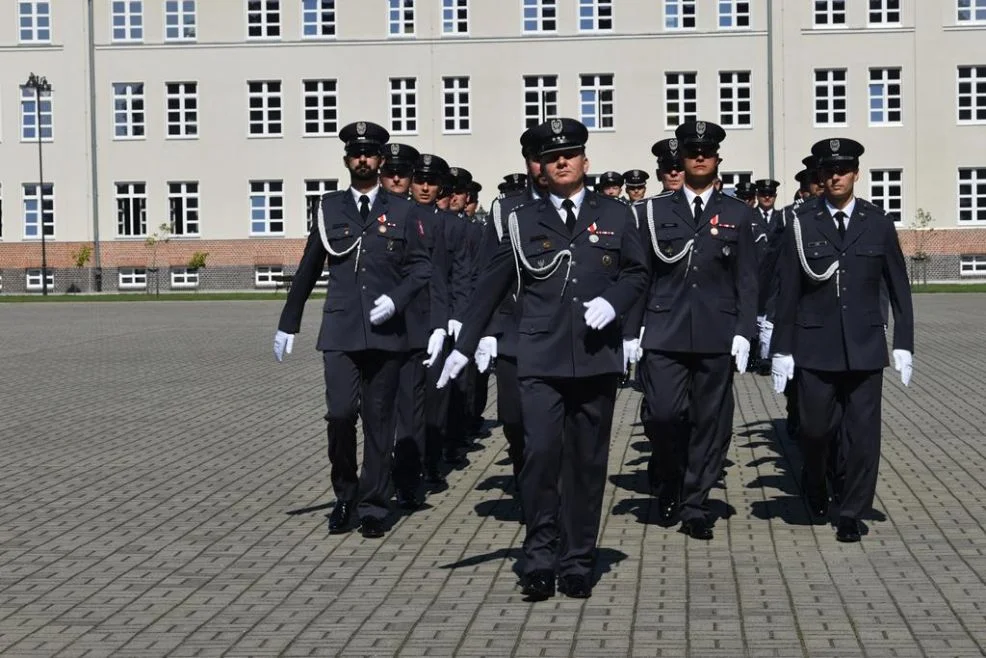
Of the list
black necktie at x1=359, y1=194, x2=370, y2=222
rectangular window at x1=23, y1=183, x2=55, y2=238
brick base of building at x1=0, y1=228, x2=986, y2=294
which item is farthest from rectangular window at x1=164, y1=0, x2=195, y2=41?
black necktie at x1=359, y1=194, x2=370, y2=222

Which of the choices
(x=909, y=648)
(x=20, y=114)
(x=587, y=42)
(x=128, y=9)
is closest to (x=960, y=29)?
(x=587, y=42)

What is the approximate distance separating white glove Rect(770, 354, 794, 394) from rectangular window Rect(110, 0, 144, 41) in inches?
2269

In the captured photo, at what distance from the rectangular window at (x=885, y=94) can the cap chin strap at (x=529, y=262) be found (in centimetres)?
5625

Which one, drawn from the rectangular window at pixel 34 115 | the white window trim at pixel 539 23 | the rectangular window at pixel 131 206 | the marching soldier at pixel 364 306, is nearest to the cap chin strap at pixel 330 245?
the marching soldier at pixel 364 306

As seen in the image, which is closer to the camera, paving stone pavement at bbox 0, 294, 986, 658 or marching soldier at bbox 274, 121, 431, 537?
paving stone pavement at bbox 0, 294, 986, 658

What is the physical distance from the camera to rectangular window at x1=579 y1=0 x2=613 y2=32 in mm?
62000

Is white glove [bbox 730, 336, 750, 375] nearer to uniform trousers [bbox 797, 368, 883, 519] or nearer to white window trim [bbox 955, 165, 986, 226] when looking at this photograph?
uniform trousers [bbox 797, 368, 883, 519]

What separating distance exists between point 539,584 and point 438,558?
3.78 feet

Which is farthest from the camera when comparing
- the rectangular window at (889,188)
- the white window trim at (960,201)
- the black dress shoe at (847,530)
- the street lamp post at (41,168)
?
the rectangular window at (889,188)

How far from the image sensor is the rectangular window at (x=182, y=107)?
6359cm

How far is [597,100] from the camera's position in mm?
62156

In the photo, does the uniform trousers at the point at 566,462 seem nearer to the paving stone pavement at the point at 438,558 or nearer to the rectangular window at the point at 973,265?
the paving stone pavement at the point at 438,558

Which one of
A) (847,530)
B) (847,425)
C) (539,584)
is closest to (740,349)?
(847,425)

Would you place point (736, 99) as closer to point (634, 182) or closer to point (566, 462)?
point (634, 182)
